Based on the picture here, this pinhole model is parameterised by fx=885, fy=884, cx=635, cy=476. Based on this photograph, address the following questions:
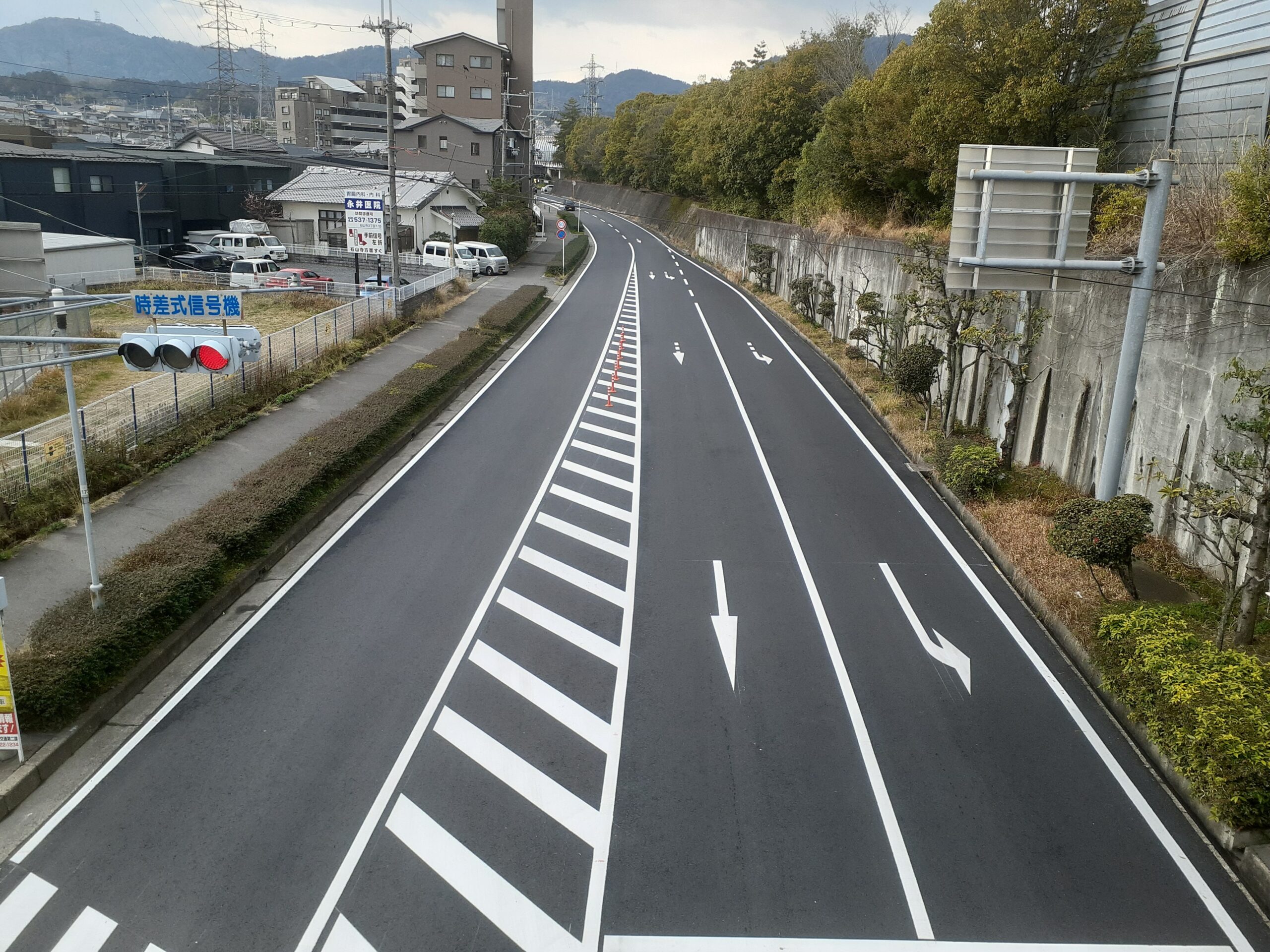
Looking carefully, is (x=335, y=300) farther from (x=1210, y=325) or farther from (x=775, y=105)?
(x=1210, y=325)

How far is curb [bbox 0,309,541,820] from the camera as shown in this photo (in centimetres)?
818

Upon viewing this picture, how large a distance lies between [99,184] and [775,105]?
118ft

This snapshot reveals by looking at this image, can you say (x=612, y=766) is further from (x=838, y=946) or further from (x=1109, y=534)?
(x=1109, y=534)

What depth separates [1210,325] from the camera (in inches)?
489

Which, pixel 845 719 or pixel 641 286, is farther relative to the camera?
pixel 641 286

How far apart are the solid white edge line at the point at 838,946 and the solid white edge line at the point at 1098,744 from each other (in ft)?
1.20

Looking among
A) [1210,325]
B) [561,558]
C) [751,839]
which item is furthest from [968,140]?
[751,839]

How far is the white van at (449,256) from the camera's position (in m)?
45.9

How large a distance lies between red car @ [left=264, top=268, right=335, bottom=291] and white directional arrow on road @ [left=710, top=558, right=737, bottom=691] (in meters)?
29.5

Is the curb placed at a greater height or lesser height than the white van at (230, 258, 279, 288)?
lesser

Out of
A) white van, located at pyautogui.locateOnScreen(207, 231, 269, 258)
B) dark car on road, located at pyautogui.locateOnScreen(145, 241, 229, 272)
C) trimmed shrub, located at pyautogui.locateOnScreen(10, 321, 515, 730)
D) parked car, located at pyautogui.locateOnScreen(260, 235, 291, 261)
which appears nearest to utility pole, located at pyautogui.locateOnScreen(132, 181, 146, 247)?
dark car on road, located at pyautogui.locateOnScreen(145, 241, 229, 272)

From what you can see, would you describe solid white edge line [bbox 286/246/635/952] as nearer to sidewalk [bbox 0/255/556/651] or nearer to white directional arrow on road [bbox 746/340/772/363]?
sidewalk [bbox 0/255/556/651]

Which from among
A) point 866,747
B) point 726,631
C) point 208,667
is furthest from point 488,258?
point 866,747

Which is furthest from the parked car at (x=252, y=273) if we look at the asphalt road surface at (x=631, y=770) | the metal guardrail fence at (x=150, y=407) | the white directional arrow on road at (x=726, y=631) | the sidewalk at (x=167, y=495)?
the white directional arrow on road at (x=726, y=631)
